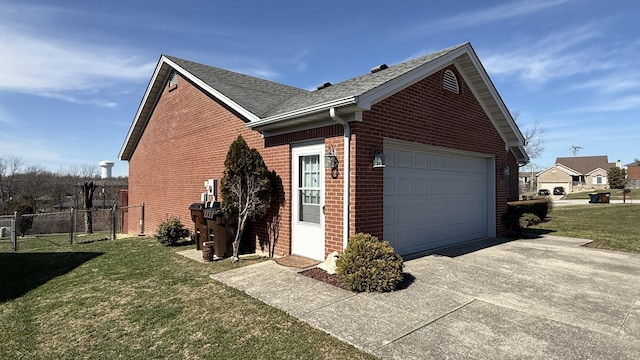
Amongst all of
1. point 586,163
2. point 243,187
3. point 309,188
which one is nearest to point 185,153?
point 243,187

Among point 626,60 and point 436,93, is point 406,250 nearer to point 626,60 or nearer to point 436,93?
point 436,93

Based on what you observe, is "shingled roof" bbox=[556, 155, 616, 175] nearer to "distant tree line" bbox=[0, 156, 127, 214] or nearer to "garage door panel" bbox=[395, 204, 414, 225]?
"garage door panel" bbox=[395, 204, 414, 225]

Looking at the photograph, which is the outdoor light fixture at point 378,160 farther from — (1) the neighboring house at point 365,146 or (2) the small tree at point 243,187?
(2) the small tree at point 243,187

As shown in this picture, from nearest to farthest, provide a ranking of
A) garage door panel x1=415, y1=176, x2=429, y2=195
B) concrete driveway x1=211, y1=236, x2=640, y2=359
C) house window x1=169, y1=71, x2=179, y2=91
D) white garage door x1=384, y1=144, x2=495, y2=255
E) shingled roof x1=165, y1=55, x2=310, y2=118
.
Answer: concrete driveway x1=211, y1=236, x2=640, y2=359
white garage door x1=384, y1=144, x2=495, y2=255
garage door panel x1=415, y1=176, x2=429, y2=195
shingled roof x1=165, y1=55, x2=310, y2=118
house window x1=169, y1=71, x2=179, y2=91

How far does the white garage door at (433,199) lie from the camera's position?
734 centimetres

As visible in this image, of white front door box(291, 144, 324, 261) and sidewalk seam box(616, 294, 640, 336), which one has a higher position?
white front door box(291, 144, 324, 261)

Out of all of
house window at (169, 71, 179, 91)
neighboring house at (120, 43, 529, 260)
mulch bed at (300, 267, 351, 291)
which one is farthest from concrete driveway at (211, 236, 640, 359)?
house window at (169, 71, 179, 91)

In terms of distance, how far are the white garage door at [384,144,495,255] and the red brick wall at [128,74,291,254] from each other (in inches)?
96.6

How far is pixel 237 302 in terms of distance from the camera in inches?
193

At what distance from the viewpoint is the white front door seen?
6965 millimetres

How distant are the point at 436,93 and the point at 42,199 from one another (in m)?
47.6

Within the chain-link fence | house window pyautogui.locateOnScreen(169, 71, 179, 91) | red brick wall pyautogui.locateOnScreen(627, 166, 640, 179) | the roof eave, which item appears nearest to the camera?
the roof eave

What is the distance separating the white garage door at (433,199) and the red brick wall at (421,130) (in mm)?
381

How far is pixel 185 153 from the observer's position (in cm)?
1191
